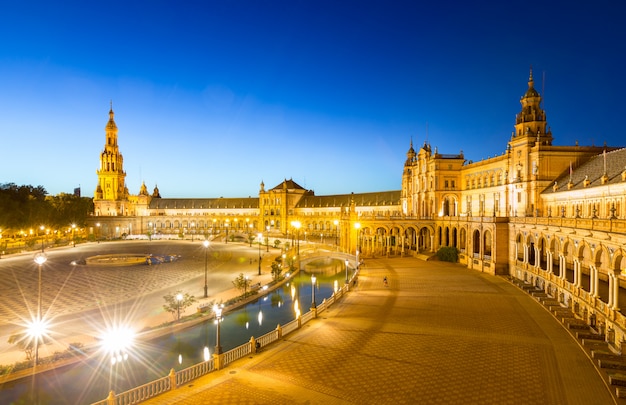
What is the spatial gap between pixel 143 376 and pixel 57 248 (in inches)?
3232

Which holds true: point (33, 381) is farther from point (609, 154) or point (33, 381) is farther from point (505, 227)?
point (609, 154)

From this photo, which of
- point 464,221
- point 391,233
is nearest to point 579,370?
point 464,221

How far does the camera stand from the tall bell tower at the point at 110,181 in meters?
131

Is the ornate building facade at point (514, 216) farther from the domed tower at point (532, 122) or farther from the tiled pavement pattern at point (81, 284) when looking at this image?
the tiled pavement pattern at point (81, 284)

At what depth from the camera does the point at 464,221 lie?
58.7 m

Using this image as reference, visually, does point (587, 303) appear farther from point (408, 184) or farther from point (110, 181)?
point (110, 181)

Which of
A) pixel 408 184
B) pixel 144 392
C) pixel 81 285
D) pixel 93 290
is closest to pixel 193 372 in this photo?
pixel 144 392

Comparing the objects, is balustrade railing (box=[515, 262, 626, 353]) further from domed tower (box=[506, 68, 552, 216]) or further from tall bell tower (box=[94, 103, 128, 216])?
tall bell tower (box=[94, 103, 128, 216])

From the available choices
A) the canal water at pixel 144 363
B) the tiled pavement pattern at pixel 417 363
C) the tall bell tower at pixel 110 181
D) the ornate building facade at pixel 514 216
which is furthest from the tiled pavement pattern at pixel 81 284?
the tall bell tower at pixel 110 181

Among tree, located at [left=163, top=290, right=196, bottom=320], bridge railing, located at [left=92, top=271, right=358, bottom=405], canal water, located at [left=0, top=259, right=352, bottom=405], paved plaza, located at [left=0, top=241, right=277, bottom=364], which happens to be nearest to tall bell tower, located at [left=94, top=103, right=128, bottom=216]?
paved plaza, located at [left=0, top=241, right=277, bottom=364]

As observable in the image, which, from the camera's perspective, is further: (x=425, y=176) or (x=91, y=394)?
(x=425, y=176)

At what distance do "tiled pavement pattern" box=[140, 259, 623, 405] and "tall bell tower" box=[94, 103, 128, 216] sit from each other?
12185cm

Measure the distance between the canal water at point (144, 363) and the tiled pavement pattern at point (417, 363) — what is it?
227 inches

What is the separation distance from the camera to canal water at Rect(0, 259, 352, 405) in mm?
19891
